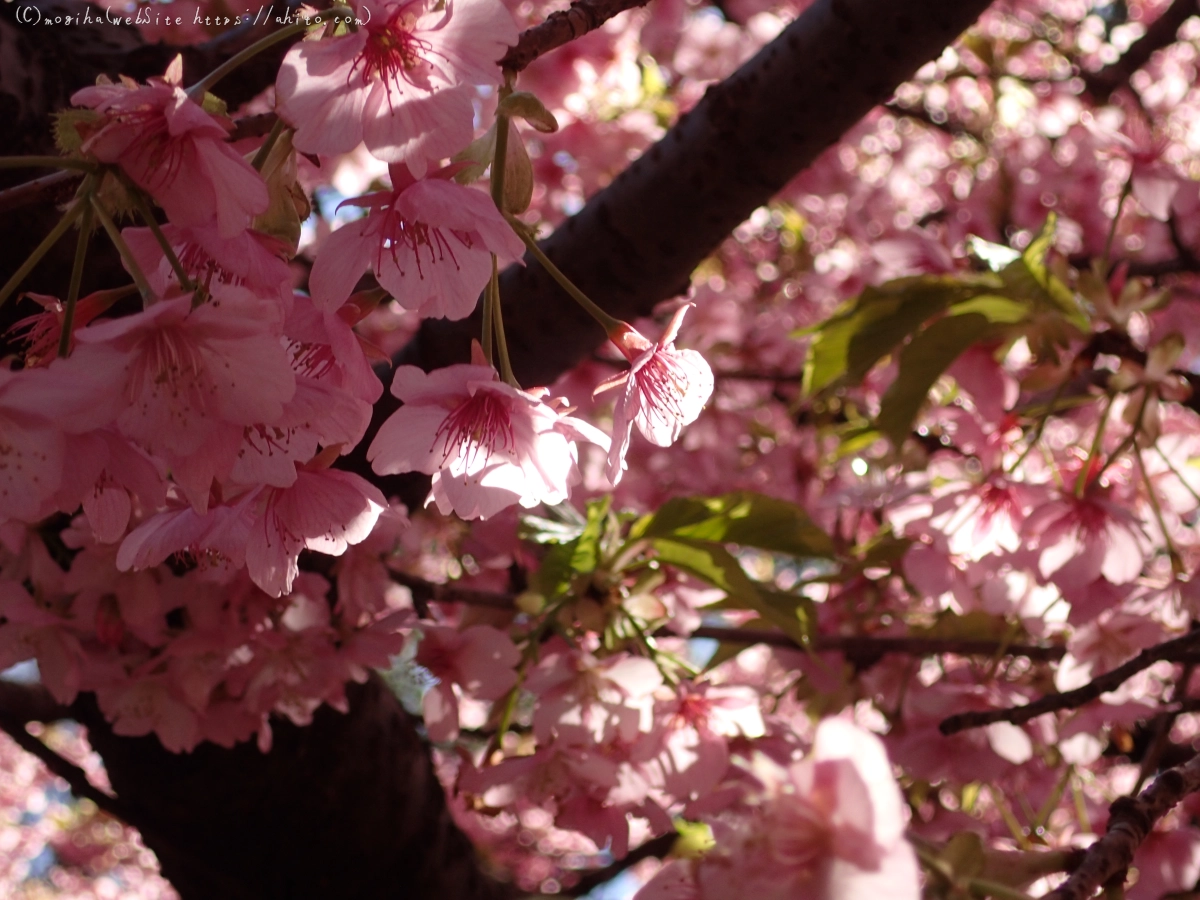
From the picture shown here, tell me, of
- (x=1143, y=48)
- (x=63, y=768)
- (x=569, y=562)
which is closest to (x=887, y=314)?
(x=569, y=562)

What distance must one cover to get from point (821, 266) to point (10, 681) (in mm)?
2765

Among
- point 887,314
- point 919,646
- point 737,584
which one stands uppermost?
point 887,314

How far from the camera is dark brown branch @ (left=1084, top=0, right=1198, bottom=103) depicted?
253cm

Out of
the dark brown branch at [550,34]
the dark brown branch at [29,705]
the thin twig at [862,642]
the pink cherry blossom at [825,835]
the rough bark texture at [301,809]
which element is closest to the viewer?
the pink cherry blossom at [825,835]

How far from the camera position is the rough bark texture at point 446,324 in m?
1.12

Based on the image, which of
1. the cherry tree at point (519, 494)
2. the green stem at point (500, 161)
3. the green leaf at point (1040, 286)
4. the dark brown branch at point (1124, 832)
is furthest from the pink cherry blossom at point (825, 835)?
the green leaf at point (1040, 286)

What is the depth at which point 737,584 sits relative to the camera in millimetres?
1079

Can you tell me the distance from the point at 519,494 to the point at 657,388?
0.14 meters

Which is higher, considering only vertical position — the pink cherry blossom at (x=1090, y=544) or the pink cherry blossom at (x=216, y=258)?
the pink cherry blossom at (x=216, y=258)

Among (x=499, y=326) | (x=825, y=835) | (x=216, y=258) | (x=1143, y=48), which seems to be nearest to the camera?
(x=825, y=835)

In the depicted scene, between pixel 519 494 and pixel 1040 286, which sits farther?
pixel 1040 286

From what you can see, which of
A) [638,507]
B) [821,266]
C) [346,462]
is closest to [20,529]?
[346,462]

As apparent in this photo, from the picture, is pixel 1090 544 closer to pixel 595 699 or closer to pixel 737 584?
pixel 737 584

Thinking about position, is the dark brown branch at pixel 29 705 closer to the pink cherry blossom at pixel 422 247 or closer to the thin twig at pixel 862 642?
the thin twig at pixel 862 642
